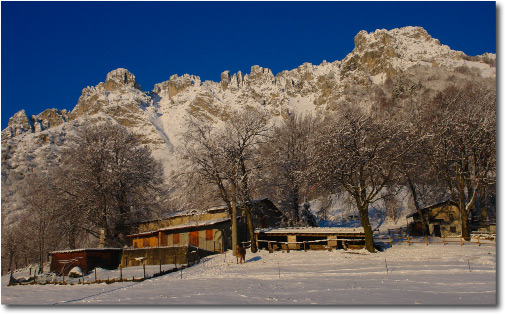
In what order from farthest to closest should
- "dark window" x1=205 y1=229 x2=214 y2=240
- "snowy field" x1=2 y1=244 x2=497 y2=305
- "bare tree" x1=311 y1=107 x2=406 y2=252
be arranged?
1. "dark window" x1=205 y1=229 x2=214 y2=240
2. "bare tree" x1=311 y1=107 x2=406 y2=252
3. "snowy field" x1=2 y1=244 x2=497 y2=305

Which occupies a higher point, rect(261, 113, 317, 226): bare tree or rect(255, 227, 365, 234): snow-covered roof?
rect(261, 113, 317, 226): bare tree

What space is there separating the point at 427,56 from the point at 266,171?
485 feet

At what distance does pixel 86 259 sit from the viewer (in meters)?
28.5

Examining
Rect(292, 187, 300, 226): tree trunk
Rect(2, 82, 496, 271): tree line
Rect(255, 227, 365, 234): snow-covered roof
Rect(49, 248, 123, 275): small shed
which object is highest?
Rect(2, 82, 496, 271): tree line

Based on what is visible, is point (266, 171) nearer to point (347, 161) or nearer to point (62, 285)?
point (347, 161)

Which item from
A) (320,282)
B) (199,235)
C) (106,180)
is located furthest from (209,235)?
(320,282)

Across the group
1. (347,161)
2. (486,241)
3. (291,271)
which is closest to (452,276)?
(291,271)

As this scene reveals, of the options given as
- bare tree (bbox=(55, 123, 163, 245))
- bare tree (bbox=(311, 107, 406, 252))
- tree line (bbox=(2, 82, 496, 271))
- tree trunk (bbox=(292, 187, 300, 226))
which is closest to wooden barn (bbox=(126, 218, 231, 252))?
bare tree (bbox=(55, 123, 163, 245))

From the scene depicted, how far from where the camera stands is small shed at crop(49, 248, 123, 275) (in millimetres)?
28625

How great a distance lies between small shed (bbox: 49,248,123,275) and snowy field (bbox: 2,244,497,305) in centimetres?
884

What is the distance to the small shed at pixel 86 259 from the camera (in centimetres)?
2862

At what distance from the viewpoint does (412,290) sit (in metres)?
12.9

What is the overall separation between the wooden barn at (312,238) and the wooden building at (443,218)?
45.8 feet

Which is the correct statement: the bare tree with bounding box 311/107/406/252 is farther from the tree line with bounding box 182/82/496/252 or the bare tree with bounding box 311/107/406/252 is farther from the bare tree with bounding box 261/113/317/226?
the bare tree with bounding box 261/113/317/226
